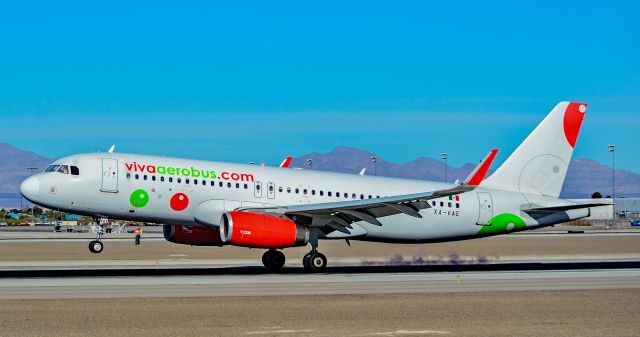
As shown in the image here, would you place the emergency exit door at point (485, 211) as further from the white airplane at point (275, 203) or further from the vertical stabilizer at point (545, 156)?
the vertical stabilizer at point (545, 156)

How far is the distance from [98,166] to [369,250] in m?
21.2

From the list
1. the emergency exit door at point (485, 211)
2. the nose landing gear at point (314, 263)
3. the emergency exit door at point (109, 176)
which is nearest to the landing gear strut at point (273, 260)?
the nose landing gear at point (314, 263)

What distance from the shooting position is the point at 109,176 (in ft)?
129

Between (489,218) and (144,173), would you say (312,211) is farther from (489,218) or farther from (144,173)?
(489,218)

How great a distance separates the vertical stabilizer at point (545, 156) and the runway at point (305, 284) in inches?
330

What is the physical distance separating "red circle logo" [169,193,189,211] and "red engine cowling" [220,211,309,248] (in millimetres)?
2564

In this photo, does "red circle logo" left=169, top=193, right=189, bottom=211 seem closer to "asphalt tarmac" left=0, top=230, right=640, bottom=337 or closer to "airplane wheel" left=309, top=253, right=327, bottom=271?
"asphalt tarmac" left=0, top=230, right=640, bottom=337

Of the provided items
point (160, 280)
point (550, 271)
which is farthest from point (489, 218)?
point (160, 280)

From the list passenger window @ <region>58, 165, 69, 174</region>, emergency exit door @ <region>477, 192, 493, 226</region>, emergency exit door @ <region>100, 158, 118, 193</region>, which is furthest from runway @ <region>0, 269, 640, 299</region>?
emergency exit door @ <region>477, 192, 493, 226</region>

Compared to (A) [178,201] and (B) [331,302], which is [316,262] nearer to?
(A) [178,201]

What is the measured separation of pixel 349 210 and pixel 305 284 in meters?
7.27

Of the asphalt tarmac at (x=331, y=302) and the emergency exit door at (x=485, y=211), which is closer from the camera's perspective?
the asphalt tarmac at (x=331, y=302)

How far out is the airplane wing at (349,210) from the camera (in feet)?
126

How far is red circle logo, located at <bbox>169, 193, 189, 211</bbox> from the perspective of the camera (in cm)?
3938
